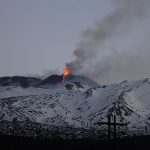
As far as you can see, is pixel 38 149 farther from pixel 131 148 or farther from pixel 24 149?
pixel 131 148

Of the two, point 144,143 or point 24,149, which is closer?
point 24,149

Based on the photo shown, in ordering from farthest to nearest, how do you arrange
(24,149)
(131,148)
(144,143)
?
(144,143) < (131,148) < (24,149)

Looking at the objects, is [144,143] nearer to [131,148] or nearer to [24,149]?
[131,148]

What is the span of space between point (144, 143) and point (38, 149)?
168 feet

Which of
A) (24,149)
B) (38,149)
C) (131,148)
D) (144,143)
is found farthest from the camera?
(144,143)

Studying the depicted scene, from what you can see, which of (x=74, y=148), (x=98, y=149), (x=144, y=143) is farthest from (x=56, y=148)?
(x=144, y=143)

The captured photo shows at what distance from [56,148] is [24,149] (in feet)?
59.9

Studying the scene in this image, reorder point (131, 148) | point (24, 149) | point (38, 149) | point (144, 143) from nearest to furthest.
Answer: point (24, 149) < point (38, 149) < point (131, 148) < point (144, 143)

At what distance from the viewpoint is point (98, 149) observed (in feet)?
486

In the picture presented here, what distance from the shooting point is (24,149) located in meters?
142

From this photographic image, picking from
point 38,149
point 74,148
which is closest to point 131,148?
point 74,148

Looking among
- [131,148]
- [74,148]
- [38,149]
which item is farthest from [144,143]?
[38,149]

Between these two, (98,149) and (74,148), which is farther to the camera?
(74,148)

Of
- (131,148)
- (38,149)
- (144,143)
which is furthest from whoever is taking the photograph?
(144,143)
